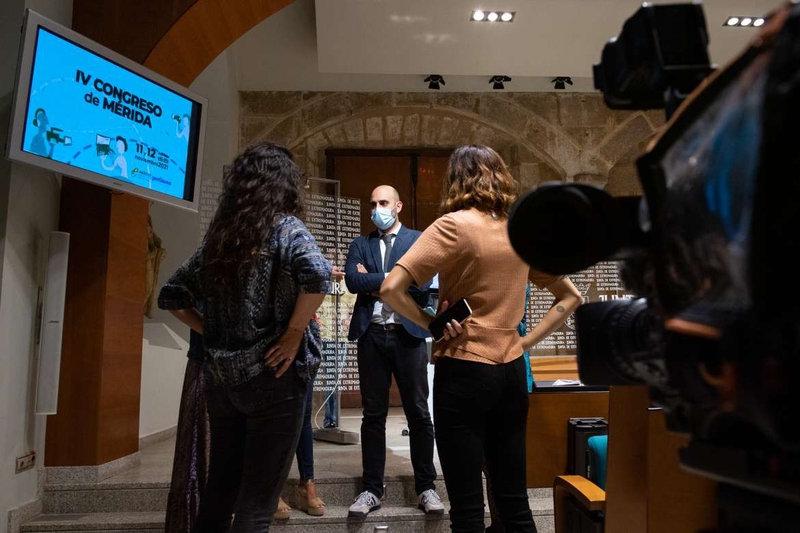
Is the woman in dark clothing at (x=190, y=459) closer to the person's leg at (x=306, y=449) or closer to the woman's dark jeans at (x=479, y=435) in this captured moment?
the person's leg at (x=306, y=449)

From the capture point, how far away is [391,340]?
3.03 meters

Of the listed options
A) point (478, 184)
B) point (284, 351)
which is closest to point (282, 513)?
point (284, 351)

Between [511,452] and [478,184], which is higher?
[478,184]

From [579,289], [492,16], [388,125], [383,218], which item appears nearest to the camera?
[383,218]

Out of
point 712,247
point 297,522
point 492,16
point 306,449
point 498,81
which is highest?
point 498,81

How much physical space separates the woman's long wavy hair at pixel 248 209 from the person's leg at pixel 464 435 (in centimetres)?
62

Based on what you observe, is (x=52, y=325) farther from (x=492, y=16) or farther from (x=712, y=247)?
(x=492, y=16)

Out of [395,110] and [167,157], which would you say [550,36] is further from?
[167,157]

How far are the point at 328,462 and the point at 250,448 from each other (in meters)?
2.06

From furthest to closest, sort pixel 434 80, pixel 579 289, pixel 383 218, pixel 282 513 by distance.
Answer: pixel 434 80
pixel 579 289
pixel 383 218
pixel 282 513

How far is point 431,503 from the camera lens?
2.97m

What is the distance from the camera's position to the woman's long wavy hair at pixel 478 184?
1.82 metres

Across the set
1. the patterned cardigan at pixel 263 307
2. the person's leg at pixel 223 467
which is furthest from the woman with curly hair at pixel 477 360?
the person's leg at pixel 223 467

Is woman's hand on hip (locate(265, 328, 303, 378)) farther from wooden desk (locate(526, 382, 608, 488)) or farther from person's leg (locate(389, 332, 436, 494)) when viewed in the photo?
wooden desk (locate(526, 382, 608, 488))
